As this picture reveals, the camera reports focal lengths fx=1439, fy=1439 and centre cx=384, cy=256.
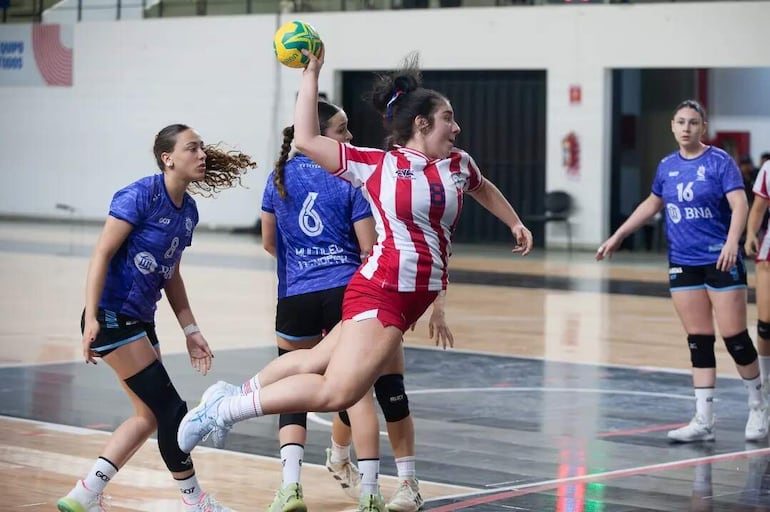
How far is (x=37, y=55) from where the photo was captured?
3381 centimetres

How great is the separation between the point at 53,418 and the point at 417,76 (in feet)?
13.6

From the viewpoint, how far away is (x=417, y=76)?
6.41m

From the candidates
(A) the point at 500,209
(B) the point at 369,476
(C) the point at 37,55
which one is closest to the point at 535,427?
(B) the point at 369,476

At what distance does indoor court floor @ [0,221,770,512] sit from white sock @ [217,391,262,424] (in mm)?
947

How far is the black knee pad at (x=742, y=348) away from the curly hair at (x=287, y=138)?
11.6 feet

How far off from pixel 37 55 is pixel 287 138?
2842 cm

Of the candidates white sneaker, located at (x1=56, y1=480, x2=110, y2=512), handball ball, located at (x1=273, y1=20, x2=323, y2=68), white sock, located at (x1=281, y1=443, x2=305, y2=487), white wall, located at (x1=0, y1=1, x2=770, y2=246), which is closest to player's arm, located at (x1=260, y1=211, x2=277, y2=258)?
white sock, located at (x1=281, y1=443, x2=305, y2=487)

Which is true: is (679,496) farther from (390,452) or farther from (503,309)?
(503,309)

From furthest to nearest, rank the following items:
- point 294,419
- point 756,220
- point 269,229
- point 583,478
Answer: point 756,220 → point 583,478 → point 269,229 → point 294,419

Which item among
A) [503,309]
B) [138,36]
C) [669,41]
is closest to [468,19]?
[669,41]

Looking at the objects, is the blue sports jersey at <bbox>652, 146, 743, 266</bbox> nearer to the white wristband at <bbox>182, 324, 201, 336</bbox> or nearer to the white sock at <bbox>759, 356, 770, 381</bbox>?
the white sock at <bbox>759, 356, 770, 381</bbox>

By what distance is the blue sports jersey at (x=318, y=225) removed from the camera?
6770 mm

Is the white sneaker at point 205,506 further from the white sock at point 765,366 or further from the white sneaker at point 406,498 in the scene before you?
the white sock at point 765,366

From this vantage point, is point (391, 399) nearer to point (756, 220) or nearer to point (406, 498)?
point (406, 498)
